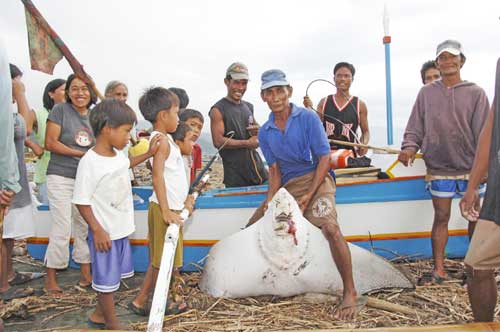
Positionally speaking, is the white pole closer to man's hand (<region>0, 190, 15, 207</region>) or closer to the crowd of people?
the crowd of people

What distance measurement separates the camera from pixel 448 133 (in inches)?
140

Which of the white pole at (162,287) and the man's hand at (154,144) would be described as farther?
the man's hand at (154,144)

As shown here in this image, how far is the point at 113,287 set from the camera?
264 centimetres

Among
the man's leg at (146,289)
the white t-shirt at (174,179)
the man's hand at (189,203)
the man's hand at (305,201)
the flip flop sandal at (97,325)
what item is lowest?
the flip flop sandal at (97,325)

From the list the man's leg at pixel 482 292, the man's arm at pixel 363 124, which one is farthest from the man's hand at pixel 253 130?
the man's leg at pixel 482 292

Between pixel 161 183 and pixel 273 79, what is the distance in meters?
1.14

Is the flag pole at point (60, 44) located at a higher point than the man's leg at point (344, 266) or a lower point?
higher

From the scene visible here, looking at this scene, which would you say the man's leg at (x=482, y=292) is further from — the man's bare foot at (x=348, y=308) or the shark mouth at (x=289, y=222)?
the shark mouth at (x=289, y=222)

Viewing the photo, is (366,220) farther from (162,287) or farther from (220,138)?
(162,287)

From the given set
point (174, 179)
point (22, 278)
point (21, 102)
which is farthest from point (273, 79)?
point (22, 278)

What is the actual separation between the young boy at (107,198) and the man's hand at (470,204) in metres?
2.02

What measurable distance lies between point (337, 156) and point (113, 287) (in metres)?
2.46

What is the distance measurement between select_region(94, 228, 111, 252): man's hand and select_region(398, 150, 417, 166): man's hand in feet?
8.20

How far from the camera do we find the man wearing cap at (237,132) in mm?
4486
